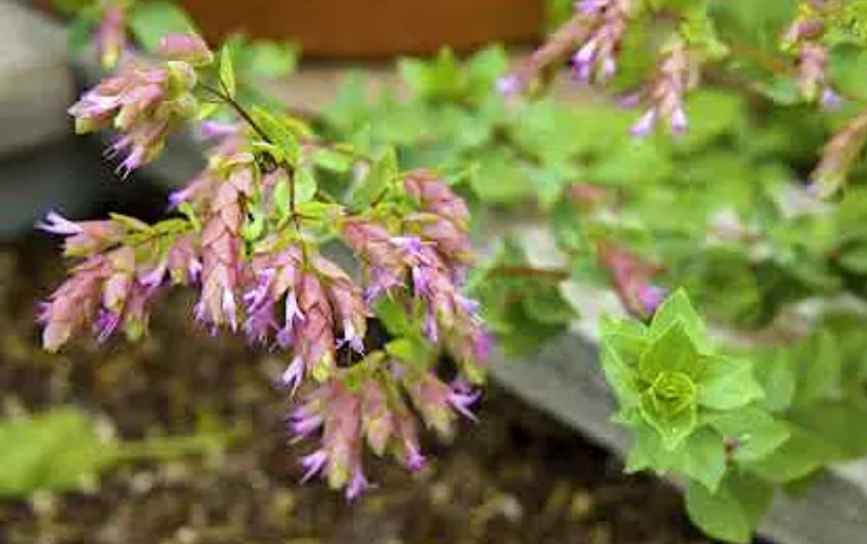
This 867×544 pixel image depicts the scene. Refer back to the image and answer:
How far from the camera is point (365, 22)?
92.4 inches

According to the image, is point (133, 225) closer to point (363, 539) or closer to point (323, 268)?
point (323, 268)

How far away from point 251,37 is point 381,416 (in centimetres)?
107

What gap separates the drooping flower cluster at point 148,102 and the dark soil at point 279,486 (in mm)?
843

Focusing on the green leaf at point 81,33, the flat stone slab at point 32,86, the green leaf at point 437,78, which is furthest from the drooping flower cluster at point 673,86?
the flat stone slab at point 32,86

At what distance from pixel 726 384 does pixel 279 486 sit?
895 millimetres

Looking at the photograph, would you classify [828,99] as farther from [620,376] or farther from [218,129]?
[218,129]

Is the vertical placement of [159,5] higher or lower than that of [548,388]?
Result: higher

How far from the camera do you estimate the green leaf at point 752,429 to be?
1.35m

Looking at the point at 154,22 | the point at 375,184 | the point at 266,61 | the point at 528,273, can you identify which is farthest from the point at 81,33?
the point at 375,184

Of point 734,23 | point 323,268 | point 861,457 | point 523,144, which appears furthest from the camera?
point 523,144

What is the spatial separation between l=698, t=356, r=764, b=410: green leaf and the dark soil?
69cm

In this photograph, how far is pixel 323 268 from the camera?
1.24m

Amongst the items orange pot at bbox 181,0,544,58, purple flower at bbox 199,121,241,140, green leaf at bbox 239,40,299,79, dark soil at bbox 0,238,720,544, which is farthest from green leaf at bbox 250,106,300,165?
orange pot at bbox 181,0,544,58

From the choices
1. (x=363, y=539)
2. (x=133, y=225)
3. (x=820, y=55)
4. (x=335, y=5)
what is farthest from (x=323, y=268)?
(x=335, y=5)
